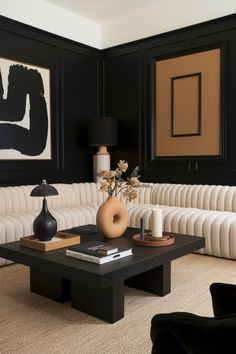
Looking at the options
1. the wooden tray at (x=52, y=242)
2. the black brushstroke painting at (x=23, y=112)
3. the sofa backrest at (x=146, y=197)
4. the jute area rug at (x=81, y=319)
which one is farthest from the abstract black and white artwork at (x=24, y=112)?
the wooden tray at (x=52, y=242)

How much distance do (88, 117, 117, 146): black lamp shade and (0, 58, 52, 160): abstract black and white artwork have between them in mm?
598

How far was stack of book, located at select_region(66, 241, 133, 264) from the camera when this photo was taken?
204 centimetres

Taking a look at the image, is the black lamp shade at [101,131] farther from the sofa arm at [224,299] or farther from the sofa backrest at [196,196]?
the sofa arm at [224,299]

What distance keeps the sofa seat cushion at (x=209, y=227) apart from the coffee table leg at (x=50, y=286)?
1535 millimetres

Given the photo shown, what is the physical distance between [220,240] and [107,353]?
1926 millimetres

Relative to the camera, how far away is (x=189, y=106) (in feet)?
15.1

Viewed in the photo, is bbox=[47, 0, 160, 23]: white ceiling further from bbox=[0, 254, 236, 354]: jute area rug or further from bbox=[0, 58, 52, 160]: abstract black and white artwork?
bbox=[0, 254, 236, 354]: jute area rug

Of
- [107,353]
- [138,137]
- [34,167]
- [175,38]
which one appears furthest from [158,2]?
[107,353]

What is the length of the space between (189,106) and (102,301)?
3155mm

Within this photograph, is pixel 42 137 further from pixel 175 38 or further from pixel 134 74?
pixel 175 38

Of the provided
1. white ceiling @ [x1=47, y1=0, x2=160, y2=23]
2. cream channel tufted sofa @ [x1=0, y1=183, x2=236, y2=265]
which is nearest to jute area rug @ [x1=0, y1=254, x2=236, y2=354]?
cream channel tufted sofa @ [x1=0, y1=183, x2=236, y2=265]

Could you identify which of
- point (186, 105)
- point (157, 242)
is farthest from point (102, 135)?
point (157, 242)

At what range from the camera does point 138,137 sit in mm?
5176

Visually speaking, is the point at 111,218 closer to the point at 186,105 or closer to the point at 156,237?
the point at 156,237
